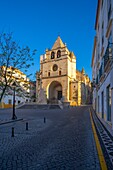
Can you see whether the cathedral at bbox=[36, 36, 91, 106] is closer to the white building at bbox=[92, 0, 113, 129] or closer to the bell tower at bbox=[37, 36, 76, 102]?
the bell tower at bbox=[37, 36, 76, 102]

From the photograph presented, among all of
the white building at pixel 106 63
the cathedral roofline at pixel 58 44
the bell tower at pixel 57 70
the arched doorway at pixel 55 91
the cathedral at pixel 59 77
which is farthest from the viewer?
the cathedral roofline at pixel 58 44

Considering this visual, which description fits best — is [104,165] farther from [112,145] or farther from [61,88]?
[61,88]

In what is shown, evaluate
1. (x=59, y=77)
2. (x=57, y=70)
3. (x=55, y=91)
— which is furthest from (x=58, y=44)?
(x=55, y=91)

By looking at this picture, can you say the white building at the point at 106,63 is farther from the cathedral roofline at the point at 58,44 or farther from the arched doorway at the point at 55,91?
the cathedral roofline at the point at 58,44

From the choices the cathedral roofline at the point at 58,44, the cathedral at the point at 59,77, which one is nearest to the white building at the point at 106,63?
the cathedral at the point at 59,77

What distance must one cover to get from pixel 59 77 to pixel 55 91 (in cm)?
697

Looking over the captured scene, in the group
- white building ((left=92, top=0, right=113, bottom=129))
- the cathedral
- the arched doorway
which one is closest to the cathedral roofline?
the cathedral

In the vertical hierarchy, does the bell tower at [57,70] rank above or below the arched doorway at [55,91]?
above

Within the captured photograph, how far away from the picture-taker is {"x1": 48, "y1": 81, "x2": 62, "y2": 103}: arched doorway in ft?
204

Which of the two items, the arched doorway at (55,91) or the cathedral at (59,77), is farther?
the arched doorway at (55,91)

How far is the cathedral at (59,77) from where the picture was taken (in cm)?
A: 5841

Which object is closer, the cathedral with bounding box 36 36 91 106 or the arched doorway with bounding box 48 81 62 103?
the cathedral with bounding box 36 36 91 106

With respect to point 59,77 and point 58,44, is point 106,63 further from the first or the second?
point 58,44

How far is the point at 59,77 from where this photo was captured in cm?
5988
